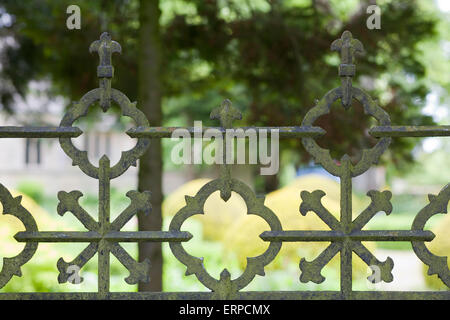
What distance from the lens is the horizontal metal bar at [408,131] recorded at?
2.27m

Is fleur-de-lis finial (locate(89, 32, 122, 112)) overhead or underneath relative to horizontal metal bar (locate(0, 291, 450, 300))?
overhead

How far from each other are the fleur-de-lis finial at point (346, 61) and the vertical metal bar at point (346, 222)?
0.83 ft

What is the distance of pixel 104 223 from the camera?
2.27 meters

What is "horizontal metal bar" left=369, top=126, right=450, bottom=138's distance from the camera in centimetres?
227

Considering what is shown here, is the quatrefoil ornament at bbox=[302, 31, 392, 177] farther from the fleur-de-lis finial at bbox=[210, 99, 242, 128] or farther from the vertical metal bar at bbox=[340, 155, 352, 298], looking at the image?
the fleur-de-lis finial at bbox=[210, 99, 242, 128]

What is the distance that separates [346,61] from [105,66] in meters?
0.99

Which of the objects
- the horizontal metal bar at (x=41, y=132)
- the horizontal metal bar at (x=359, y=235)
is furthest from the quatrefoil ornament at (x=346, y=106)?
the horizontal metal bar at (x=41, y=132)

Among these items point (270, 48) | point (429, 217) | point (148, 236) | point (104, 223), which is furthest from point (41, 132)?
point (270, 48)

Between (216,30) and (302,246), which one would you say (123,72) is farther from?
(302,246)

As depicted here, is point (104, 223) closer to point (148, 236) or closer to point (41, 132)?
point (148, 236)

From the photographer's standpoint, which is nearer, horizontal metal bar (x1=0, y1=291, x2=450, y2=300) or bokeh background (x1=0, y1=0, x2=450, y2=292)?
horizontal metal bar (x1=0, y1=291, x2=450, y2=300)

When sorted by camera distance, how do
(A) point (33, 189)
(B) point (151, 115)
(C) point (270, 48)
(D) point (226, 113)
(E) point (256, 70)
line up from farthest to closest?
(A) point (33, 189) → (E) point (256, 70) → (C) point (270, 48) → (B) point (151, 115) → (D) point (226, 113)

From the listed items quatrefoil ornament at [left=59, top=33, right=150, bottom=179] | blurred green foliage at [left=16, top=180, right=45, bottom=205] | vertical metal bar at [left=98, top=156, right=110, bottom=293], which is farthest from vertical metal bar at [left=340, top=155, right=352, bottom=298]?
blurred green foliage at [left=16, top=180, right=45, bottom=205]
